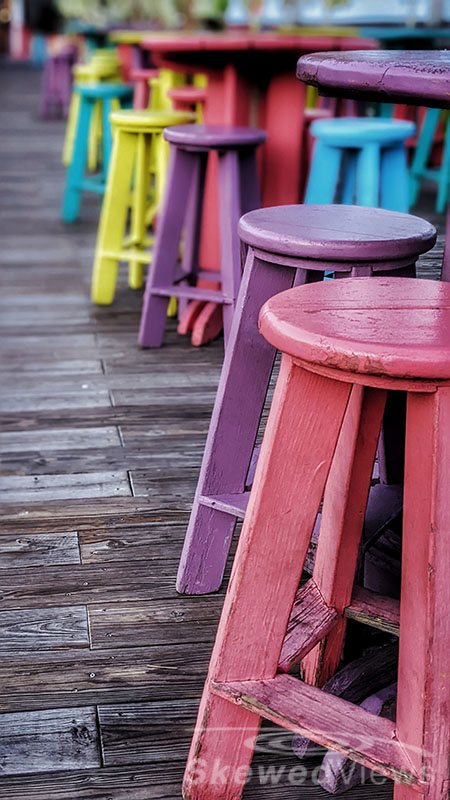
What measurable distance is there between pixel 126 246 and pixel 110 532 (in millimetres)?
1909

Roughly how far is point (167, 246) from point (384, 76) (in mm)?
1867

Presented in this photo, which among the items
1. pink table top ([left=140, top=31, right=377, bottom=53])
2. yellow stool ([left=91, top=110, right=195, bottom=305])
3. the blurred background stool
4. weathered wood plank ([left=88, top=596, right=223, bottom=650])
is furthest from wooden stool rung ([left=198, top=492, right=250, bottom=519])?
the blurred background stool

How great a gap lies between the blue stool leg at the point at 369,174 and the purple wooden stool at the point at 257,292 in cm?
119

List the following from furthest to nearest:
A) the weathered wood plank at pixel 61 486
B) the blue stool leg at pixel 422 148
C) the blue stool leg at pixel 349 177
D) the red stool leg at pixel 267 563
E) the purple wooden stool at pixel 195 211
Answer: the blue stool leg at pixel 422 148, the blue stool leg at pixel 349 177, the purple wooden stool at pixel 195 211, the weathered wood plank at pixel 61 486, the red stool leg at pixel 267 563

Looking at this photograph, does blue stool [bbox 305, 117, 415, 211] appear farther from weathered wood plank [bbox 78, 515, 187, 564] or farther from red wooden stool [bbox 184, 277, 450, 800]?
red wooden stool [bbox 184, 277, 450, 800]

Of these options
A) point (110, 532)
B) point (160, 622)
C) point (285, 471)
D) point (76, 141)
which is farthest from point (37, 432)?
point (76, 141)

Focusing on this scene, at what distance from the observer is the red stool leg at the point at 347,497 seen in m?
1.19

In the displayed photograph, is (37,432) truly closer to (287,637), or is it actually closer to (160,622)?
(160,622)

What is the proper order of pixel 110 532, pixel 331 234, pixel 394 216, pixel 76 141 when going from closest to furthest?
pixel 331 234 → pixel 394 216 → pixel 110 532 → pixel 76 141

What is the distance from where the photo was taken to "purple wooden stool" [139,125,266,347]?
255cm

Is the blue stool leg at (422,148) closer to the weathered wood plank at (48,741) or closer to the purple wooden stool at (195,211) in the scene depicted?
the purple wooden stool at (195,211)

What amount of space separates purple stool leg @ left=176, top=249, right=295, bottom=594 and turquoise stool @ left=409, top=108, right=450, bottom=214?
343cm

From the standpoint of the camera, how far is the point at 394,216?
1.49 m

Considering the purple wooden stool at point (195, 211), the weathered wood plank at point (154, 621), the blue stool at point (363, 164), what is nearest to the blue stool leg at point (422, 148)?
the blue stool at point (363, 164)
